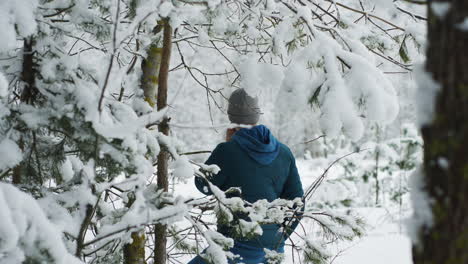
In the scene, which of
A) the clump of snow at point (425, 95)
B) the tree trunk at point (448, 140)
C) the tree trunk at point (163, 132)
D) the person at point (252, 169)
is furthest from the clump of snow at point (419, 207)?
the person at point (252, 169)

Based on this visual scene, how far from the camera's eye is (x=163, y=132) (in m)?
2.54

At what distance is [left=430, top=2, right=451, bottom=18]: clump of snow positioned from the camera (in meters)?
A: 1.08

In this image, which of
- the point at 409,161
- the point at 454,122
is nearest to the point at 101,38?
the point at 454,122

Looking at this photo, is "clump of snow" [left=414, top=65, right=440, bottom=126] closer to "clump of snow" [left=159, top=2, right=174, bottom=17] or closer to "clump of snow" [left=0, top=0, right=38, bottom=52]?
"clump of snow" [left=159, top=2, right=174, bottom=17]

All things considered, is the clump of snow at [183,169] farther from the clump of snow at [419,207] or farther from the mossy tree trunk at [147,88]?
the clump of snow at [419,207]

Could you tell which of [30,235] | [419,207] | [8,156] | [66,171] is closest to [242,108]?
[66,171]

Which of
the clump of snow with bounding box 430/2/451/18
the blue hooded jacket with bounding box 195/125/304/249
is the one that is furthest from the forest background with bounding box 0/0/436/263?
the blue hooded jacket with bounding box 195/125/304/249

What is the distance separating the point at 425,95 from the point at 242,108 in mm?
1954

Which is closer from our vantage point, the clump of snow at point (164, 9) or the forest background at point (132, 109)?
the forest background at point (132, 109)

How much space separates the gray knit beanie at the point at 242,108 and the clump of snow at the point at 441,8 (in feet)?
6.26

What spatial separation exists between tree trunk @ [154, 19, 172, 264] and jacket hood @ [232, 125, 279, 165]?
0.56 meters

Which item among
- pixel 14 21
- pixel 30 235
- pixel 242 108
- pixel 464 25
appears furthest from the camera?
Result: pixel 242 108

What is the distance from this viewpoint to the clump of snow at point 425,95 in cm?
111

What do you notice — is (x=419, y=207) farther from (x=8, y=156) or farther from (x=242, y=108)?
(x=242, y=108)
